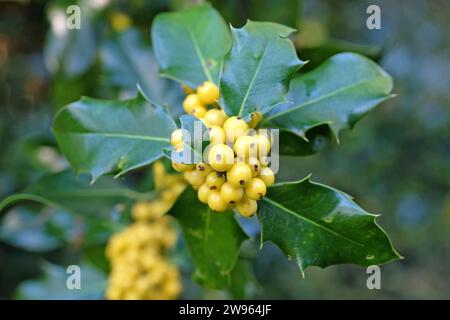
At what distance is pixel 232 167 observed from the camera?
35.6 inches

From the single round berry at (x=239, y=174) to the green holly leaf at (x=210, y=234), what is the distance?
0.68ft

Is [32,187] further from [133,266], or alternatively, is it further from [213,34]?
[213,34]

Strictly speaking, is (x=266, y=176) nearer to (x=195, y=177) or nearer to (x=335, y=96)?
(x=195, y=177)

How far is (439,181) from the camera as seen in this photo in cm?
272

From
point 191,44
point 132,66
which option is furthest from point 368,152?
point 191,44

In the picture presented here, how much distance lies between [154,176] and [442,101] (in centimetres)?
186

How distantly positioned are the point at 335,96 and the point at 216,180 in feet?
1.14

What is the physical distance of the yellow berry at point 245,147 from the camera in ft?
2.97

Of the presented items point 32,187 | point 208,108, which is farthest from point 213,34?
point 32,187

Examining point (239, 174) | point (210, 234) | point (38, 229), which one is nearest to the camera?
point (239, 174)

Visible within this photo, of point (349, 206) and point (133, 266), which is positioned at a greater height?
point (349, 206)

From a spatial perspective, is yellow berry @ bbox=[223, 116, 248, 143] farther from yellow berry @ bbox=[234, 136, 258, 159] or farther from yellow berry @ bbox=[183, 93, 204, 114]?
yellow berry @ bbox=[183, 93, 204, 114]

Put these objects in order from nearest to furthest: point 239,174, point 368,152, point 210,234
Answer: point 239,174 → point 210,234 → point 368,152

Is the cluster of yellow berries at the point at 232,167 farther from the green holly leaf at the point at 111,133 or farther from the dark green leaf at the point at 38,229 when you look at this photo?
the dark green leaf at the point at 38,229
